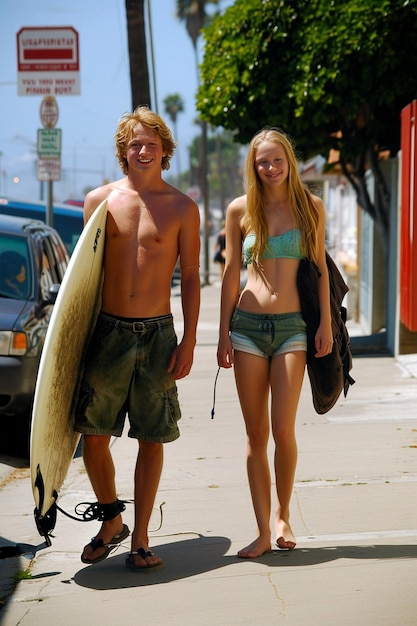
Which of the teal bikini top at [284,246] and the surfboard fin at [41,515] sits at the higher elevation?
the teal bikini top at [284,246]

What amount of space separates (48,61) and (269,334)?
870 centimetres

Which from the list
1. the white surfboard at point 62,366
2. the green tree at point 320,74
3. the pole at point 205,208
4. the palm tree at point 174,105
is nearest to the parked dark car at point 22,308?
the white surfboard at point 62,366

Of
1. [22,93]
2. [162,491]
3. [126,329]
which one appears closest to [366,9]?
[22,93]

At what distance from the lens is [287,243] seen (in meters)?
5.59

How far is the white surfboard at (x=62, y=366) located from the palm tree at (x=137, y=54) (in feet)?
40.0

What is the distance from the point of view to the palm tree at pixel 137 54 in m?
17.3

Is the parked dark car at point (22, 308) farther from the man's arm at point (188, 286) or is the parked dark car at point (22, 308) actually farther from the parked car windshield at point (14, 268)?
the man's arm at point (188, 286)

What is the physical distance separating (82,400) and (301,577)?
1.25m

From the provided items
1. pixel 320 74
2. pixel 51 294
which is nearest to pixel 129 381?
pixel 51 294

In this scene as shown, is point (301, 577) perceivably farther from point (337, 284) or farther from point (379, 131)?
point (379, 131)

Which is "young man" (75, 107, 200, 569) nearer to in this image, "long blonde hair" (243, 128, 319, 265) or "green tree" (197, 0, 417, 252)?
"long blonde hair" (243, 128, 319, 265)

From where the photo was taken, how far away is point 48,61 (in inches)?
531

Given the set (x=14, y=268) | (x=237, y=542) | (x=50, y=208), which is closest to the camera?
(x=237, y=542)

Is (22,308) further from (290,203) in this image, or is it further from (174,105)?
(174,105)
